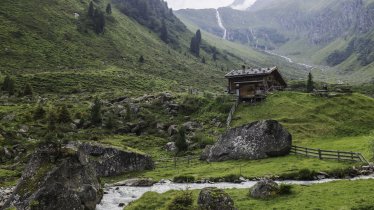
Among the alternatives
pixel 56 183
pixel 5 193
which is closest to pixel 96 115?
pixel 5 193

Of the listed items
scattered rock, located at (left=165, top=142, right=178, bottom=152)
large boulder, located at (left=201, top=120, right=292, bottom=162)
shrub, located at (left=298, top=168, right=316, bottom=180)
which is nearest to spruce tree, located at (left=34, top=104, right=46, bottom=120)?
scattered rock, located at (left=165, top=142, right=178, bottom=152)

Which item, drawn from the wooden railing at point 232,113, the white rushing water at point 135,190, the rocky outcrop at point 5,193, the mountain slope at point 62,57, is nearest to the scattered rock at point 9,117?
the rocky outcrop at point 5,193

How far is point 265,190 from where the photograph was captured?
36.9 meters

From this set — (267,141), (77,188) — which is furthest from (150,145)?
(77,188)

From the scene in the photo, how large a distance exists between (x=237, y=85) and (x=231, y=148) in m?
37.7

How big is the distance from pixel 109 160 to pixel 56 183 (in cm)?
2200

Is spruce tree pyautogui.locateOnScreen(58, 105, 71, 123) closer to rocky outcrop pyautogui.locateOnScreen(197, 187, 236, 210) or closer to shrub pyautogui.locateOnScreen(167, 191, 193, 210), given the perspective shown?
shrub pyautogui.locateOnScreen(167, 191, 193, 210)

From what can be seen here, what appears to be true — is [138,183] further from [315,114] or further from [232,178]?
[315,114]

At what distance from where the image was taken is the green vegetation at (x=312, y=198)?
31.6 meters

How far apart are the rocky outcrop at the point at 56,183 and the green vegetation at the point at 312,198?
492cm

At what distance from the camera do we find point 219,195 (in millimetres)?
27984

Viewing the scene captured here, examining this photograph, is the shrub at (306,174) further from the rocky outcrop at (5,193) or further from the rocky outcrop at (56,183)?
the rocky outcrop at (5,193)

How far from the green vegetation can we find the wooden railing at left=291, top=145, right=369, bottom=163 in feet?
36.0

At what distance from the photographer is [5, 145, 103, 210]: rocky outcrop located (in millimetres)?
33625
